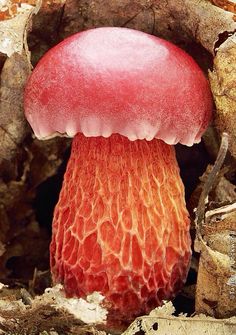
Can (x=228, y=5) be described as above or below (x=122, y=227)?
above

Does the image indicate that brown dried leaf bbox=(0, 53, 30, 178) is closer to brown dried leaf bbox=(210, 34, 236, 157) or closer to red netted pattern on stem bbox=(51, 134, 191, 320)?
red netted pattern on stem bbox=(51, 134, 191, 320)

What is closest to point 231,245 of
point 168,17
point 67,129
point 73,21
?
point 67,129

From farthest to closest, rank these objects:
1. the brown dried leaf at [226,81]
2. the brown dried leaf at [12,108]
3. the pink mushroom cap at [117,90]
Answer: the brown dried leaf at [12,108], the brown dried leaf at [226,81], the pink mushroom cap at [117,90]

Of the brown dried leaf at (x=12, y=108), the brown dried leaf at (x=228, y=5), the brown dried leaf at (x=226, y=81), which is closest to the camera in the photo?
the brown dried leaf at (x=226, y=81)

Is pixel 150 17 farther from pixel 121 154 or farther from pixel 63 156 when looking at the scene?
pixel 63 156

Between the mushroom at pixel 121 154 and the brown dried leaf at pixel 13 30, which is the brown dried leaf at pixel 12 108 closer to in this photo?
the brown dried leaf at pixel 13 30

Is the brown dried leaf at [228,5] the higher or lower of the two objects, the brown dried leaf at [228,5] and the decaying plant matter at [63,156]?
the higher

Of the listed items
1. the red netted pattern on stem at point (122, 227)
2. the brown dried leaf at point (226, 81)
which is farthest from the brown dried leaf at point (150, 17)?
the red netted pattern on stem at point (122, 227)

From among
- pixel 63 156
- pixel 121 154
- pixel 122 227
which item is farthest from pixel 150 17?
pixel 122 227
